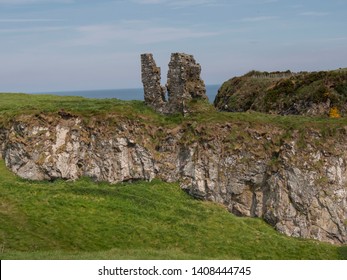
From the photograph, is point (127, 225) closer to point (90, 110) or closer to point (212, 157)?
point (212, 157)

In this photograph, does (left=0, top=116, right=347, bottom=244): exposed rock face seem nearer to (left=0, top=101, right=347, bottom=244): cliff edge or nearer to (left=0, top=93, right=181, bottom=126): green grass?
(left=0, top=101, right=347, bottom=244): cliff edge

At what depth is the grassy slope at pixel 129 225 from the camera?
29047 mm

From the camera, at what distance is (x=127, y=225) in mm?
32031

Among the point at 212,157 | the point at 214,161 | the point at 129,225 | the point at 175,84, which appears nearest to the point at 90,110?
the point at 175,84

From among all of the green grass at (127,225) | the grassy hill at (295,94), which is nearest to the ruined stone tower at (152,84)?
the green grass at (127,225)

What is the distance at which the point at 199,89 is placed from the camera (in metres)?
Result: 42.8

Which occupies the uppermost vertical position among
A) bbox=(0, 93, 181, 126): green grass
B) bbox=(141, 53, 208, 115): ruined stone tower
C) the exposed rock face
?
bbox=(141, 53, 208, 115): ruined stone tower

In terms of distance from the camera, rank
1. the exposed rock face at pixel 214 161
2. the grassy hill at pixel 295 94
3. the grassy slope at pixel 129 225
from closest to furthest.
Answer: the grassy slope at pixel 129 225
the exposed rock face at pixel 214 161
the grassy hill at pixel 295 94

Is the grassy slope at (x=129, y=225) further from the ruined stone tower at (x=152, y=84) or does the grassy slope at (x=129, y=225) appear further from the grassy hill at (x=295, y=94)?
the grassy hill at (x=295, y=94)

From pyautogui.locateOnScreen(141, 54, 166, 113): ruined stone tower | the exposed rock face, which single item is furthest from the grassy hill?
pyautogui.locateOnScreen(141, 54, 166, 113): ruined stone tower

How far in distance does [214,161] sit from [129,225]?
31.7ft

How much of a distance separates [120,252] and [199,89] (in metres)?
20.3

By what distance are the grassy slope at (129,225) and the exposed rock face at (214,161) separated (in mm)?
1281

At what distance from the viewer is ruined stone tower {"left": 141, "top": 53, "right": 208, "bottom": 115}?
42.3 m
